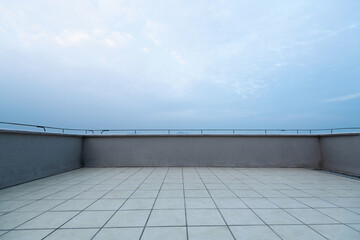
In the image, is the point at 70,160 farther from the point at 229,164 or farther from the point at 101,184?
the point at 229,164

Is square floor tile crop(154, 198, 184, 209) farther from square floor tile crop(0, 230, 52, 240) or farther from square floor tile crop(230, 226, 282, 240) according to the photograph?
square floor tile crop(0, 230, 52, 240)

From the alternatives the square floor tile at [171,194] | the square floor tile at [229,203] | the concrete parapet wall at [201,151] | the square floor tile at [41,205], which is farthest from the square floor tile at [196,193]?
the concrete parapet wall at [201,151]

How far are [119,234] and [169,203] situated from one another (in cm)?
89

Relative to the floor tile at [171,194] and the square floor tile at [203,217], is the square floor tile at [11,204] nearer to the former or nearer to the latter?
the floor tile at [171,194]

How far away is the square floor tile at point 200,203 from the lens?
220 centimetres

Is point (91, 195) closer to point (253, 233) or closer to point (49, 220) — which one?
point (49, 220)

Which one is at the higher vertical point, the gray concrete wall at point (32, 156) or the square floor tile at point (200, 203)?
the gray concrete wall at point (32, 156)

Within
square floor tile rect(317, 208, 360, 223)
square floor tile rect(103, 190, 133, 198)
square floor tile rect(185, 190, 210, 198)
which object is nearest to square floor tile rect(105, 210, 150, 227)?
square floor tile rect(103, 190, 133, 198)

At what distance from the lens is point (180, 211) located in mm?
2039

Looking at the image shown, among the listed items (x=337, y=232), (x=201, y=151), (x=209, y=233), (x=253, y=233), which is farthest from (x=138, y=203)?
(x=201, y=151)

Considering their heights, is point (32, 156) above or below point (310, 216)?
above

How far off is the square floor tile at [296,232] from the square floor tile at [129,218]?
4.78 feet

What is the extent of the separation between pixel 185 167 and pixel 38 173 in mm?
4069

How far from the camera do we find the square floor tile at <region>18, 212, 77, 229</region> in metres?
1.69
